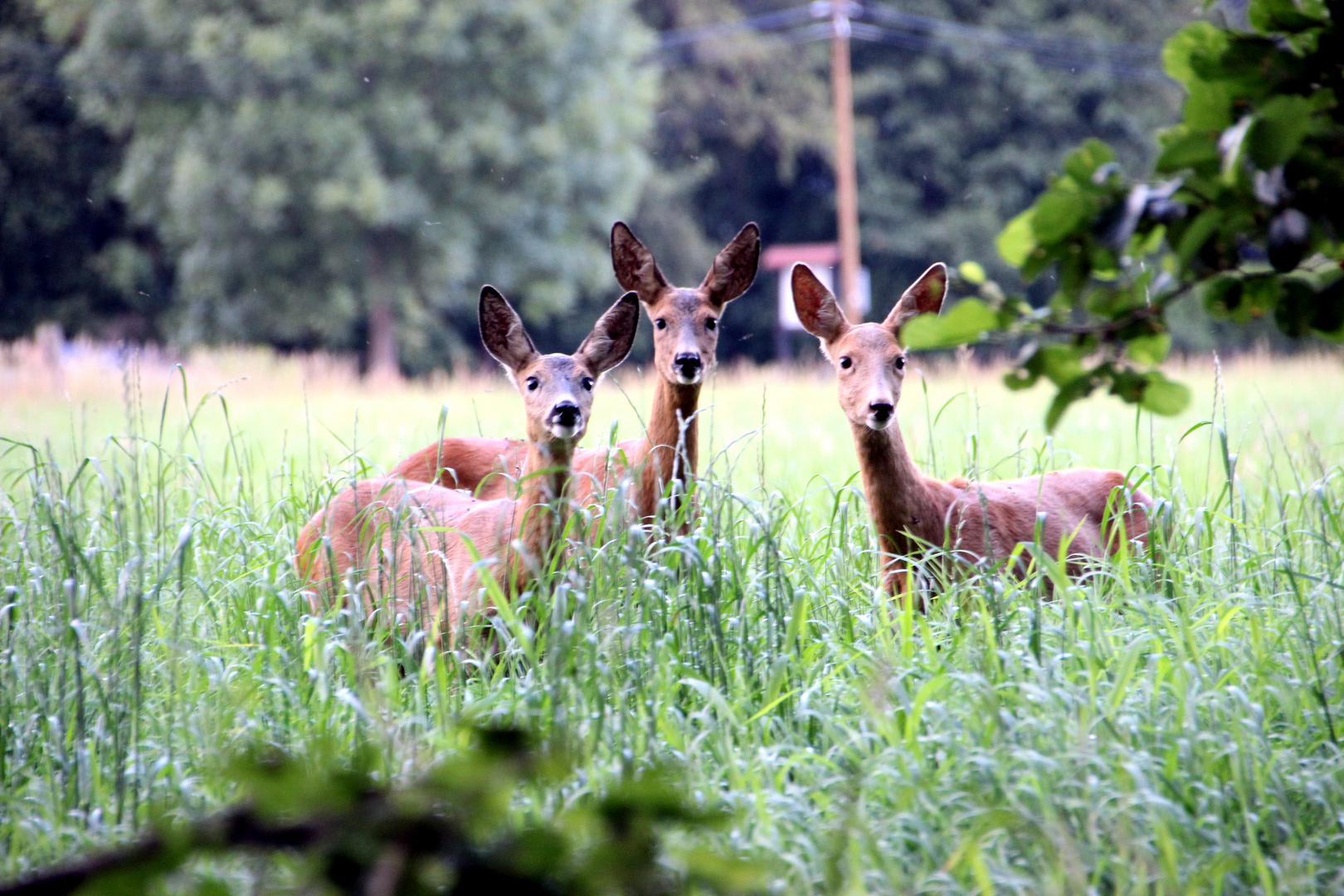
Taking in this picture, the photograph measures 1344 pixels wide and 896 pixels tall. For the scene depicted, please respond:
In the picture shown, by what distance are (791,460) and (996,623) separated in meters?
4.28

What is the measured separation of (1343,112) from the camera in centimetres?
207

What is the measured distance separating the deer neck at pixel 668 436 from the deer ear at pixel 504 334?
55cm

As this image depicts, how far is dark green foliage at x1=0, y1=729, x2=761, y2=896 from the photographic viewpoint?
1.26m

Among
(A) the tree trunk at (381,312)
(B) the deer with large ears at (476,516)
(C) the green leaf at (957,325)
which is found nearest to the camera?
(C) the green leaf at (957,325)

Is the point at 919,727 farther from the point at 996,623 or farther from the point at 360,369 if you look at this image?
the point at 360,369

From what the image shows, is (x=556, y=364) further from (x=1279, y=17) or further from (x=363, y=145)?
(x=363, y=145)

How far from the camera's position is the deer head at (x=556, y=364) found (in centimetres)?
439

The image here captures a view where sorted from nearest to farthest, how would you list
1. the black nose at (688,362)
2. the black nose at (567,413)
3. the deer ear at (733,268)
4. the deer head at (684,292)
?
the black nose at (567,413)
the black nose at (688,362)
the deer head at (684,292)
the deer ear at (733,268)

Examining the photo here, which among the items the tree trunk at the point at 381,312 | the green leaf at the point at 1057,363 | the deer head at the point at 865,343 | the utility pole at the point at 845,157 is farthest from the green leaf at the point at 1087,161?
the tree trunk at the point at 381,312

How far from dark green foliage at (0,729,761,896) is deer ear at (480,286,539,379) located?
3.61 m

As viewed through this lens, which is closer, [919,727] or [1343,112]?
[1343,112]

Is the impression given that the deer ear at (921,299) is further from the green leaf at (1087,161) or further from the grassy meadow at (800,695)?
the green leaf at (1087,161)

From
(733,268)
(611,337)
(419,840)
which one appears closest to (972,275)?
(419,840)

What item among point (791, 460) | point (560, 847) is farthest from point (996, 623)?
point (791, 460)
